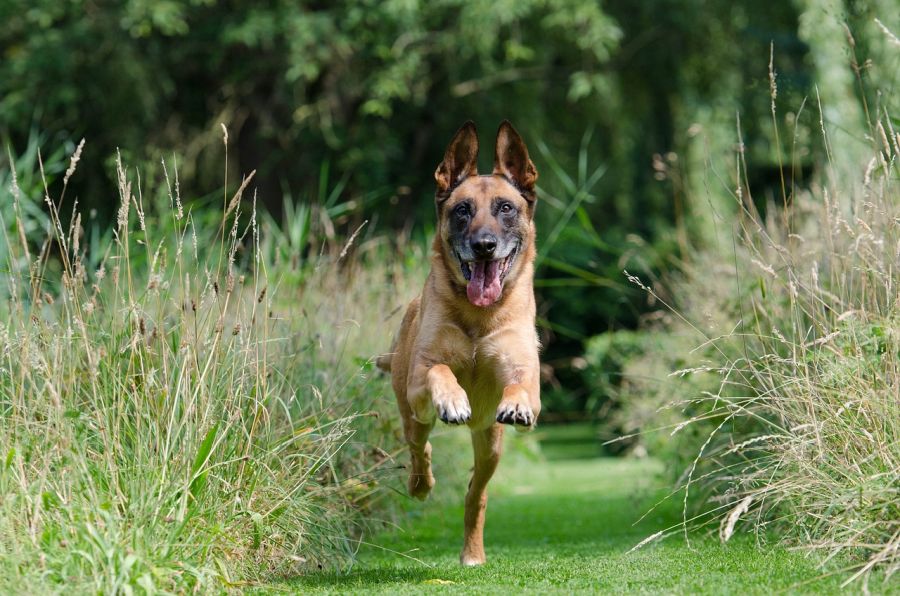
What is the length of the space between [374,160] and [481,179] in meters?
11.5

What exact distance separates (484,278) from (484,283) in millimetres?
31

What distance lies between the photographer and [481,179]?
630 cm

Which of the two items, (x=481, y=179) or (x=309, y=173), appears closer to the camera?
(x=481, y=179)

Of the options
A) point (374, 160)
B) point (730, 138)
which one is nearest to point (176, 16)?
point (374, 160)

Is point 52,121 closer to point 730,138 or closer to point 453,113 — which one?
point 453,113

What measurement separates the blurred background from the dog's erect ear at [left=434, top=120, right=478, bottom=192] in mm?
9341

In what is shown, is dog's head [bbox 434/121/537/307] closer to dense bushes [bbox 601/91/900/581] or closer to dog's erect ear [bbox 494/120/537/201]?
dog's erect ear [bbox 494/120/537/201]

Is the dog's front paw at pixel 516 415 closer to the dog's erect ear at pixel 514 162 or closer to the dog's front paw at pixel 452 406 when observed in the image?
the dog's front paw at pixel 452 406

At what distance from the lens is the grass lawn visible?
4.76 m

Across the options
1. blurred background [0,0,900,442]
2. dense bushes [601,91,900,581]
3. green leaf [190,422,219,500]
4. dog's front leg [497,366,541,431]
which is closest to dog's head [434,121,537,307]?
dog's front leg [497,366,541,431]

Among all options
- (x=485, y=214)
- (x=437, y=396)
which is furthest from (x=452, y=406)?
(x=485, y=214)

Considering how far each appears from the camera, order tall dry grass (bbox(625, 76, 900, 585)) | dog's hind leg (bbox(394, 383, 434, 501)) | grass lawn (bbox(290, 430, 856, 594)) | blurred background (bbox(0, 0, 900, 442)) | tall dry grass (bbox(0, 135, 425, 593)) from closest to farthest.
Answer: tall dry grass (bbox(0, 135, 425, 593)) → tall dry grass (bbox(625, 76, 900, 585)) → grass lawn (bbox(290, 430, 856, 594)) → dog's hind leg (bbox(394, 383, 434, 501)) → blurred background (bbox(0, 0, 900, 442))

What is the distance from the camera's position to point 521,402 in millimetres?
5121

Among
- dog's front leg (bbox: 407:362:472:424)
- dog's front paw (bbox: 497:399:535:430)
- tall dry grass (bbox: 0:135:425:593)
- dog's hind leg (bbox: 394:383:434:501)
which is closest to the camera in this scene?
tall dry grass (bbox: 0:135:425:593)
